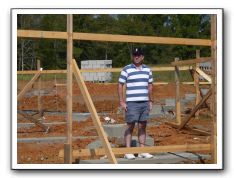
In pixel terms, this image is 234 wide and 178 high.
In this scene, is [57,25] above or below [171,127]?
above

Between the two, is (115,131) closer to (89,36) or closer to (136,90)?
(136,90)

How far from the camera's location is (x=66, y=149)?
5.22 meters

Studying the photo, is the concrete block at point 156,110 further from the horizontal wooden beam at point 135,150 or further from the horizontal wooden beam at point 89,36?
the horizontal wooden beam at point 89,36

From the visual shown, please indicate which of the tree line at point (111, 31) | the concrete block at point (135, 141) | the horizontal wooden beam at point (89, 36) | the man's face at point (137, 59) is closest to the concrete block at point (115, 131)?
the concrete block at point (135, 141)

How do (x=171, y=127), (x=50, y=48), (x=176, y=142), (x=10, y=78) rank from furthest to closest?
(x=171, y=127), (x=176, y=142), (x=50, y=48), (x=10, y=78)

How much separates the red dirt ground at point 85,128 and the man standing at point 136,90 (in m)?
0.94

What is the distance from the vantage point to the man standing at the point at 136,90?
225 inches

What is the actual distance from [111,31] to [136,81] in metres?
1.24

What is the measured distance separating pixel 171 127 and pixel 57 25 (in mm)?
3400

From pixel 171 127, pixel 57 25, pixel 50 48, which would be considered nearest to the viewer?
pixel 57 25

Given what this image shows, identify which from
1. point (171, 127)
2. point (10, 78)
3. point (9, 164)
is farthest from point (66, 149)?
point (171, 127)

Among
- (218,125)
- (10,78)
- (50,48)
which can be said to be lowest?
(218,125)

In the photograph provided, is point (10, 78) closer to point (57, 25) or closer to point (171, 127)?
point (57, 25)

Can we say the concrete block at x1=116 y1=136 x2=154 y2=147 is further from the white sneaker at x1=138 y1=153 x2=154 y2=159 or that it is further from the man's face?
the man's face
